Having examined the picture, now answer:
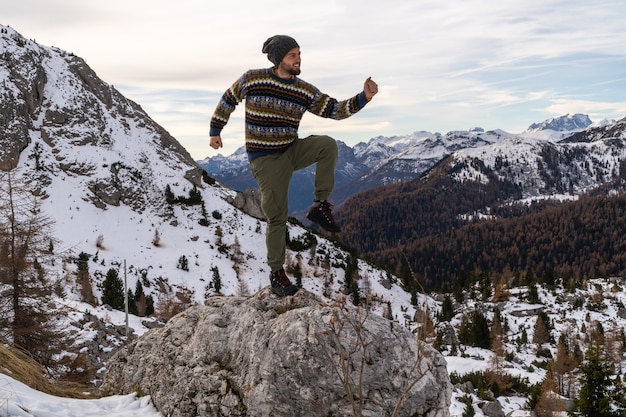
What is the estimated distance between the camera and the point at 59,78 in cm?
7912

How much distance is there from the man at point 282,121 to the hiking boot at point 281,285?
826 millimetres

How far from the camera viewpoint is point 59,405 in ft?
16.1

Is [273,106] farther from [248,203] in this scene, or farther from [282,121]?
[248,203]

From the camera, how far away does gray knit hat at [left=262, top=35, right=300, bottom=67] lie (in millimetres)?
4891

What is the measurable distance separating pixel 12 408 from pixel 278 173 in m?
3.69

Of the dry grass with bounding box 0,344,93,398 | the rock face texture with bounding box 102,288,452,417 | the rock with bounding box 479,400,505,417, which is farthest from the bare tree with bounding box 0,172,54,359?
the rock with bounding box 479,400,505,417

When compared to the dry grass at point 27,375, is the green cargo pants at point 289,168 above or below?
above

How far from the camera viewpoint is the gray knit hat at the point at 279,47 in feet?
16.0

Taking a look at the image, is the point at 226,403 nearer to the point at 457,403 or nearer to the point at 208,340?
the point at 208,340

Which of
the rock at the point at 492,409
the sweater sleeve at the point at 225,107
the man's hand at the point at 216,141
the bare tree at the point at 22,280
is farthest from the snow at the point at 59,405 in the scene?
the rock at the point at 492,409

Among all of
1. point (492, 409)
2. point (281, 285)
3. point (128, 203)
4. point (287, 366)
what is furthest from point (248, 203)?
point (287, 366)

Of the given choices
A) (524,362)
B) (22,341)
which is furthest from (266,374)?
(524,362)

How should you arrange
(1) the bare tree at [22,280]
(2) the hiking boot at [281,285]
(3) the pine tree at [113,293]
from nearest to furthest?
(2) the hiking boot at [281,285] < (1) the bare tree at [22,280] < (3) the pine tree at [113,293]

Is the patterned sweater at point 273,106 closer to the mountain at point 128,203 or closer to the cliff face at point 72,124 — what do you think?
the mountain at point 128,203
